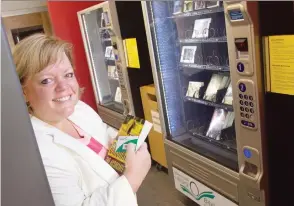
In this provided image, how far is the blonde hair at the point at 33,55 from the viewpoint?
1.10 metres

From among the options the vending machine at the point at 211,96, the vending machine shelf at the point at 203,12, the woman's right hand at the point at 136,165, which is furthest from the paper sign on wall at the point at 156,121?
the woman's right hand at the point at 136,165

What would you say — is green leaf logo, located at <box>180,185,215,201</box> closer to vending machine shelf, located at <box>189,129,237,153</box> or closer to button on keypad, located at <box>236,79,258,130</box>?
vending machine shelf, located at <box>189,129,237,153</box>

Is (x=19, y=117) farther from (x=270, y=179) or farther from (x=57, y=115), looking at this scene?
(x=270, y=179)

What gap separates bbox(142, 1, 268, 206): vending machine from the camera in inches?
61.9

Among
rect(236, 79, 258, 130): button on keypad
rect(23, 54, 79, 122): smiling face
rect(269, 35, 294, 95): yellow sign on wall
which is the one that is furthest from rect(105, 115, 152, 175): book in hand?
rect(269, 35, 294, 95): yellow sign on wall

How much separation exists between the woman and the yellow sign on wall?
32.4 inches

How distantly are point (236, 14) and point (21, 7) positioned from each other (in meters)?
4.86

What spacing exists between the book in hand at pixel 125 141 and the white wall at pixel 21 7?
4701mm

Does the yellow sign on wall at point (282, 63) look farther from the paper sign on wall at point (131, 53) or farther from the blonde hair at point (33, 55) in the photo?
the paper sign on wall at point (131, 53)

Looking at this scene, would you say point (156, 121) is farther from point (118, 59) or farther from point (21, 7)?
point (21, 7)

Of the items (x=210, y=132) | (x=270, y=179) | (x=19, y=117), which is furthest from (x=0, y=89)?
(x=210, y=132)

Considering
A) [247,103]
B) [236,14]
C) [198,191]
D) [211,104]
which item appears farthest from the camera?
[198,191]

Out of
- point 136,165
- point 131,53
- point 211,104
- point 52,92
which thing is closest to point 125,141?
point 136,165

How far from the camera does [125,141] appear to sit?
1321 mm
